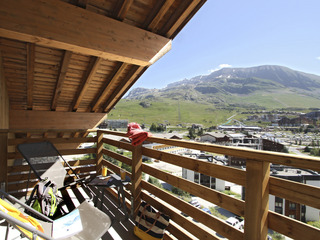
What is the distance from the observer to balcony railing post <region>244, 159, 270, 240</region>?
3.93ft

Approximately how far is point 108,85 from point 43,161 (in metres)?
2.09

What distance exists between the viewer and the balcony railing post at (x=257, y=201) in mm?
1198

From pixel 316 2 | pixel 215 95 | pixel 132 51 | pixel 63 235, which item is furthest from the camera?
pixel 215 95

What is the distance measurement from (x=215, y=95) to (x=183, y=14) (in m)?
150

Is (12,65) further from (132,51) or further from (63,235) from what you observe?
(63,235)

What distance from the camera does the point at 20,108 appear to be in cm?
445

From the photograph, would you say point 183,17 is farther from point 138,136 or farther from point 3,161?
point 3,161

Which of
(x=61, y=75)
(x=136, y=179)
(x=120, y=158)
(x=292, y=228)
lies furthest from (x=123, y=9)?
(x=292, y=228)

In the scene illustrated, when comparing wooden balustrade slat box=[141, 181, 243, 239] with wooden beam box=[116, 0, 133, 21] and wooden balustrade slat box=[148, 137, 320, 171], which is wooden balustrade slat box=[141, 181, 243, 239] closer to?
wooden balustrade slat box=[148, 137, 320, 171]

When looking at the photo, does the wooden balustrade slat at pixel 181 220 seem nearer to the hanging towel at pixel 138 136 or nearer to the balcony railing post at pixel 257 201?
the balcony railing post at pixel 257 201

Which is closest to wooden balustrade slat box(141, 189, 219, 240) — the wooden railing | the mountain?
the wooden railing

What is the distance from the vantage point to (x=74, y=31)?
2562 millimetres

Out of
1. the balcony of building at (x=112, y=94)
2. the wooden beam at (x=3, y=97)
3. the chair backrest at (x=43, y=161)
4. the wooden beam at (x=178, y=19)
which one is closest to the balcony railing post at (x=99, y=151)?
the balcony of building at (x=112, y=94)

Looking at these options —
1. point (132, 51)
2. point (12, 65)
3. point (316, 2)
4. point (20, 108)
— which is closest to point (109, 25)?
point (132, 51)
